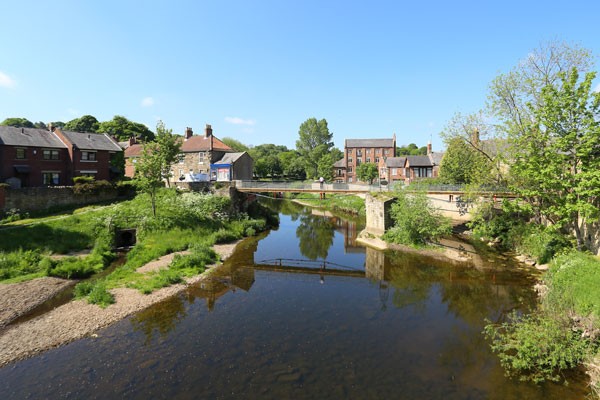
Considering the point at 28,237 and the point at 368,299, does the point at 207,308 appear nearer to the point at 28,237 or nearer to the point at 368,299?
the point at 368,299

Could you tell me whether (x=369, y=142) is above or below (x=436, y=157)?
above

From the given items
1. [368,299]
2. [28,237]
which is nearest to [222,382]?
[368,299]

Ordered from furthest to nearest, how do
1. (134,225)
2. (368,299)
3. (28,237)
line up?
(134,225)
(28,237)
(368,299)

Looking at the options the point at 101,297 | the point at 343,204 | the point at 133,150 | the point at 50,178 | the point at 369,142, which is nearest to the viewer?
the point at 101,297

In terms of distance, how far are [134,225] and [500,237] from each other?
37.8 m

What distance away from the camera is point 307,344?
47.0 feet

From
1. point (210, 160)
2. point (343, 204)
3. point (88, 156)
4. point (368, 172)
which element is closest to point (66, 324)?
point (88, 156)

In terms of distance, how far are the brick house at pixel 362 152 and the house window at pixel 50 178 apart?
215 feet

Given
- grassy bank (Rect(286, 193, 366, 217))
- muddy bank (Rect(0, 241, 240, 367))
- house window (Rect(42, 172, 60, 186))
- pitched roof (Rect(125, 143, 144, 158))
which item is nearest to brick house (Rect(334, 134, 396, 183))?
grassy bank (Rect(286, 193, 366, 217))

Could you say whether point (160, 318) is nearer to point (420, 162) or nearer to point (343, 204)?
point (343, 204)

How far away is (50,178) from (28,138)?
223 inches

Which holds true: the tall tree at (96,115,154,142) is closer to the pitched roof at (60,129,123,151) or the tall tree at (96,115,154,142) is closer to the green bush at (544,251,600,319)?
the pitched roof at (60,129,123,151)

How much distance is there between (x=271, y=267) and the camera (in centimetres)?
2594

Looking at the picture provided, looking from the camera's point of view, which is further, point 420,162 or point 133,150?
point 420,162
